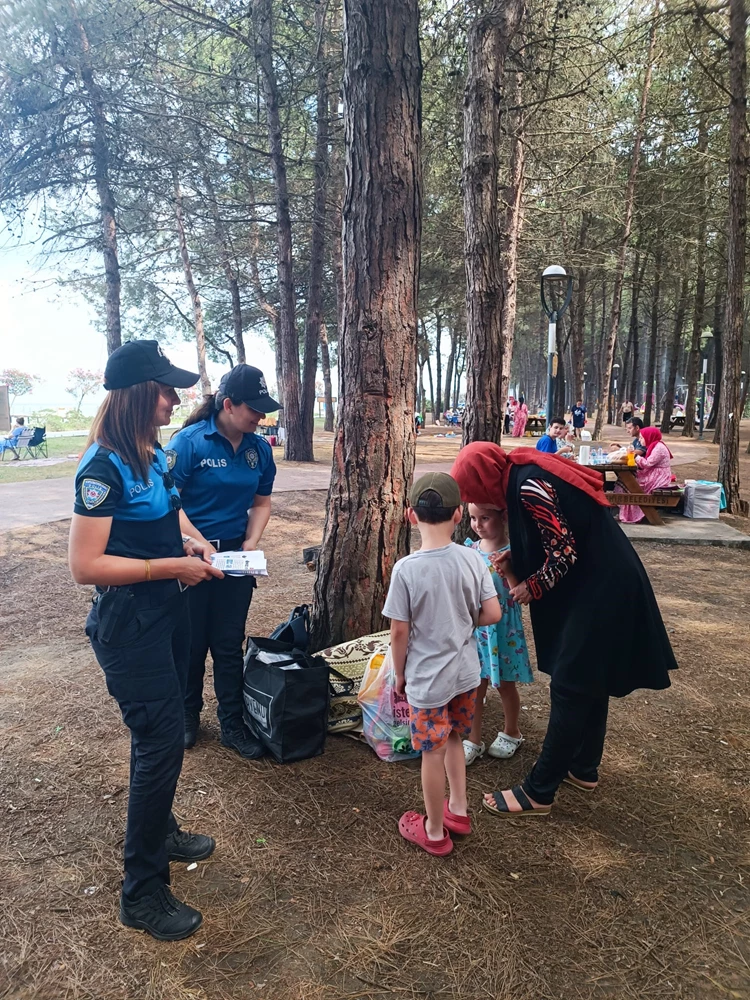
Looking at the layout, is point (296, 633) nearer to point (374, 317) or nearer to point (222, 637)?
point (222, 637)

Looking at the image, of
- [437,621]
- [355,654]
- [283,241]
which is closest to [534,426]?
[283,241]

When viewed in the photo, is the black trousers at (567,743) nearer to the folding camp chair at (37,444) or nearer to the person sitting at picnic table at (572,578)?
the person sitting at picnic table at (572,578)

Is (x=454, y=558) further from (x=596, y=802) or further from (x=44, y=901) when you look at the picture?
(x=44, y=901)

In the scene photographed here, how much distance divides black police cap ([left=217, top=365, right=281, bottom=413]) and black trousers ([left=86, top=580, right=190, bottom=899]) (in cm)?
115

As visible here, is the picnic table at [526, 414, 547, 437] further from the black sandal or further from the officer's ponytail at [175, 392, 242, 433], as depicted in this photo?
the black sandal

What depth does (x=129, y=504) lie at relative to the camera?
79.4 inches

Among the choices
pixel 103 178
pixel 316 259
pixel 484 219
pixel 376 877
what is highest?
pixel 103 178

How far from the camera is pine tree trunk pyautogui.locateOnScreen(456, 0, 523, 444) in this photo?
6.71m

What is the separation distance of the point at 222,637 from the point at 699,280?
75.8 feet

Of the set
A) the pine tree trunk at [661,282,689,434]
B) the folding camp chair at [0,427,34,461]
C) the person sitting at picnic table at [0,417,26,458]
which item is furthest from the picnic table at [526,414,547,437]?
the person sitting at picnic table at [0,417,26,458]

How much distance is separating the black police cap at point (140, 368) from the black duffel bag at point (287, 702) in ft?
4.89

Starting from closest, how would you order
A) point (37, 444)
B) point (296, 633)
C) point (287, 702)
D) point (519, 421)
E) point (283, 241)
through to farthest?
point (287, 702)
point (296, 633)
point (283, 241)
point (37, 444)
point (519, 421)

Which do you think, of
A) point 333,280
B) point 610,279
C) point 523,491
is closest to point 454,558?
point 523,491

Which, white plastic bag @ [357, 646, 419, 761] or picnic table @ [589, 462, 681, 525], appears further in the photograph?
picnic table @ [589, 462, 681, 525]
